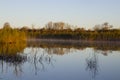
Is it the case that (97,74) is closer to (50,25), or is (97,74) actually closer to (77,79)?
(77,79)

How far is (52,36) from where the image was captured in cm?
4434

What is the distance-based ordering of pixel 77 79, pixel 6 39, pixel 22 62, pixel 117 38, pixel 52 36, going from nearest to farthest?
pixel 77 79 < pixel 22 62 < pixel 6 39 < pixel 117 38 < pixel 52 36

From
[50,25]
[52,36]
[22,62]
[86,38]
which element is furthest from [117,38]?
[22,62]

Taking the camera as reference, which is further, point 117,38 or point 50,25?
point 50,25

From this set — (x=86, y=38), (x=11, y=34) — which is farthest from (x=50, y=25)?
(x=11, y=34)

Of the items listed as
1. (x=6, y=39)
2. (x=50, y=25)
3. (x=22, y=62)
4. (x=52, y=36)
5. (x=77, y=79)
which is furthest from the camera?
(x=50, y=25)

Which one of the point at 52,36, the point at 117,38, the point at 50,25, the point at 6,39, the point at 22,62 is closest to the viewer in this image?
the point at 22,62

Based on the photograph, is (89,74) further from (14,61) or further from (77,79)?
(14,61)

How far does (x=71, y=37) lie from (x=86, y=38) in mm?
2183

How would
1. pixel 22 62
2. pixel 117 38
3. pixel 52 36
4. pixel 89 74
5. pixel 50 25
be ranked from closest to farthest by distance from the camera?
pixel 89 74 < pixel 22 62 < pixel 117 38 < pixel 52 36 < pixel 50 25

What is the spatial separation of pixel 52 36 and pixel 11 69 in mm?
33989

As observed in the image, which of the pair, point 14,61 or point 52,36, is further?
point 52,36

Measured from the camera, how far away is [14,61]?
11930 millimetres

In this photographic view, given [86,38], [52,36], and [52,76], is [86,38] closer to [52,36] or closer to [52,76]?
[52,36]
